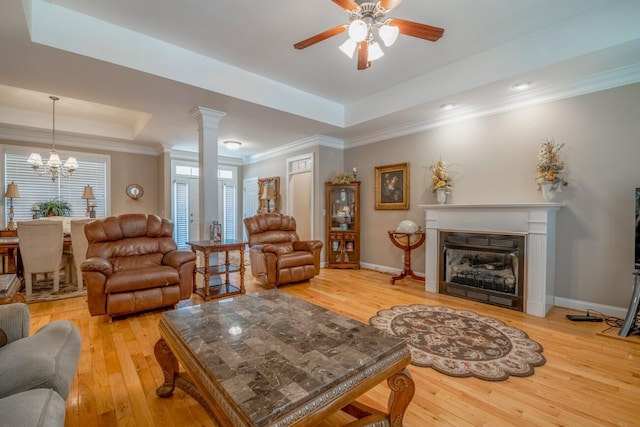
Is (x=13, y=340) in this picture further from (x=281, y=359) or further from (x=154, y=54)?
(x=154, y=54)

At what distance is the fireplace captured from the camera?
3.38 metres

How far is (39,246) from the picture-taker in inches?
149

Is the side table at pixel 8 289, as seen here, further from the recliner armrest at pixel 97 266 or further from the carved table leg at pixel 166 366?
the carved table leg at pixel 166 366

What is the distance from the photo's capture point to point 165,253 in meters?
3.76

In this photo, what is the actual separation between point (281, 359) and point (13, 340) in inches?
56.4

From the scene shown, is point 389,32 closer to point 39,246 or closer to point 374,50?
point 374,50

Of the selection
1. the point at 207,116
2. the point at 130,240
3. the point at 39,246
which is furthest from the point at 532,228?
the point at 39,246

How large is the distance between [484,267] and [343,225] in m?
2.67

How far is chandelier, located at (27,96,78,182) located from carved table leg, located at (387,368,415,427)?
6.07 metres

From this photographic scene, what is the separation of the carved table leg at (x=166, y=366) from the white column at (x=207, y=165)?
8.49ft

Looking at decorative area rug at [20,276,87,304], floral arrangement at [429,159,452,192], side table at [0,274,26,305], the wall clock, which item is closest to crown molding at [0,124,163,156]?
the wall clock

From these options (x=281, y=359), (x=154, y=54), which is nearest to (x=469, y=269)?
(x=281, y=359)

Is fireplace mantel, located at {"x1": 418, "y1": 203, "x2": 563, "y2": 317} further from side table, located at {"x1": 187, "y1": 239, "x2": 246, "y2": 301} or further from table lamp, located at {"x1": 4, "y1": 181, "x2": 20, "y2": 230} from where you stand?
table lamp, located at {"x1": 4, "y1": 181, "x2": 20, "y2": 230}

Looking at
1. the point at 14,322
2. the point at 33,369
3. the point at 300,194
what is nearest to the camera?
the point at 33,369
